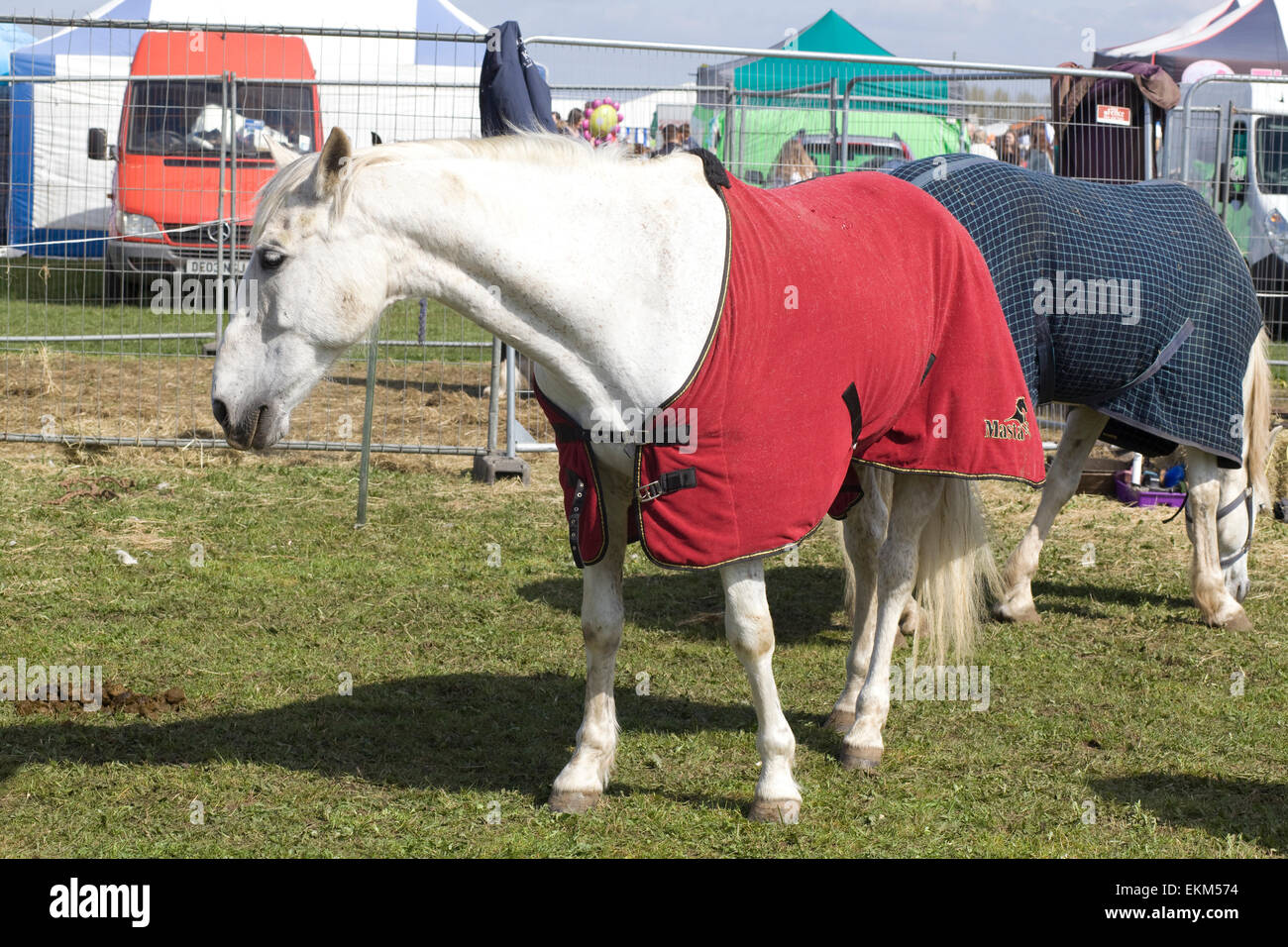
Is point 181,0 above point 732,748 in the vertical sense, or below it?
above

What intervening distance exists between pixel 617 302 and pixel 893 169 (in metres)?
2.00

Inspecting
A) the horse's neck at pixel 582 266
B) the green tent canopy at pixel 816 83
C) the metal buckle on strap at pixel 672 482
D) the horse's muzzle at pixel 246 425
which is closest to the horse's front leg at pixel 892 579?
the metal buckle on strap at pixel 672 482

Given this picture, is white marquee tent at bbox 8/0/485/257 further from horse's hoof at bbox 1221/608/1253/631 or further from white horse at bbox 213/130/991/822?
white horse at bbox 213/130/991/822

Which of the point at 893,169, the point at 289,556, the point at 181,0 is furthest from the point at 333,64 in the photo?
the point at 893,169

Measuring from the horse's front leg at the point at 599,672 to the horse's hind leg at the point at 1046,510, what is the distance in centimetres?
239

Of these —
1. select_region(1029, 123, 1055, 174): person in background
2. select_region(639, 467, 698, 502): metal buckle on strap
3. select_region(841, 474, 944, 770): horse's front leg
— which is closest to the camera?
select_region(639, 467, 698, 502): metal buckle on strap

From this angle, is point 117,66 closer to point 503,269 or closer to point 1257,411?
point 1257,411

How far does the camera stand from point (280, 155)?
3.21 meters

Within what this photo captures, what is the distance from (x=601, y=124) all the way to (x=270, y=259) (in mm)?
6052

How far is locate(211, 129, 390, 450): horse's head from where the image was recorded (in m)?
2.96

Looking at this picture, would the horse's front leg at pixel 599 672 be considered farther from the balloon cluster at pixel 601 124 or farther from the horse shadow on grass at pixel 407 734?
the balloon cluster at pixel 601 124

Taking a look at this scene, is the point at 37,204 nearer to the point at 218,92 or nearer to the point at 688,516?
the point at 218,92

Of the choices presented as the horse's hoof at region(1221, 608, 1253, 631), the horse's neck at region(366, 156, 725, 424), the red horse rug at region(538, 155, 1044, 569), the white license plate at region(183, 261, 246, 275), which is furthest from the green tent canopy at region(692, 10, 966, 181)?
the horse's neck at region(366, 156, 725, 424)

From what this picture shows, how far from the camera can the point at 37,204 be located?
10.6 m
